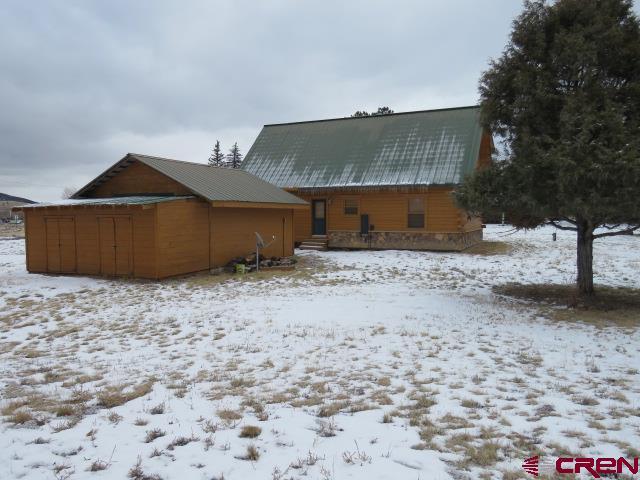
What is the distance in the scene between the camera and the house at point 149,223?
14672mm

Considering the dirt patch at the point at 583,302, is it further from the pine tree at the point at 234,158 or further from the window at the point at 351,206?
the pine tree at the point at 234,158

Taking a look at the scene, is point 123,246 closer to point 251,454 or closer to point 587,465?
point 251,454

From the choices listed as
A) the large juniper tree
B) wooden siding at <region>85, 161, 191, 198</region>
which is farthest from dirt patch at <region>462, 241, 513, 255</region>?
wooden siding at <region>85, 161, 191, 198</region>

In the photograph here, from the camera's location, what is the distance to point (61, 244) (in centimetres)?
1609

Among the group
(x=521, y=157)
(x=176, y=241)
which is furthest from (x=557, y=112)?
(x=176, y=241)

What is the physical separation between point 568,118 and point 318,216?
1611cm

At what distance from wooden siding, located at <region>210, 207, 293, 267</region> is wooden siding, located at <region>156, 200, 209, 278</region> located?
1.53 feet

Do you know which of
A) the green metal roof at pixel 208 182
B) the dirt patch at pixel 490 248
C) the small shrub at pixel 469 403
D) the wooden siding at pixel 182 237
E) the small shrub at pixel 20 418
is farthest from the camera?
the dirt patch at pixel 490 248

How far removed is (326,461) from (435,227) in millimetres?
19004

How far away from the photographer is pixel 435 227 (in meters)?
21.9

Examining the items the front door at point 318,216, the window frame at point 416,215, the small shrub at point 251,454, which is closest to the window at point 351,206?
the front door at point 318,216

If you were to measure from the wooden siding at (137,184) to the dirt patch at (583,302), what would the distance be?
11.2m

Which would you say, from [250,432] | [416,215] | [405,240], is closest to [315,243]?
[405,240]

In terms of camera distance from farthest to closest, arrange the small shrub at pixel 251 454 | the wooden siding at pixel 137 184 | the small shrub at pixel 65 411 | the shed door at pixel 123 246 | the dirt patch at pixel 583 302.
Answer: the wooden siding at pixel 137 184
the shed door at pixel 123 246
the dirt patch at pixel 583 302
the small shrub at pixel 65 411
the small shrub at pixel 251 454
